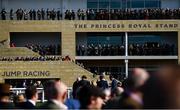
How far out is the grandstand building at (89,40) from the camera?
140 ft

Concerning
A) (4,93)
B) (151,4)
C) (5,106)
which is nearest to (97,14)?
(151,4)

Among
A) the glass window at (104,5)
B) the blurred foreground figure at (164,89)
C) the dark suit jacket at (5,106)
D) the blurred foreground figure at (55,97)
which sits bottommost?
the dark suit jacket at (5,106)

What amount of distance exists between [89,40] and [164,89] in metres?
45.8

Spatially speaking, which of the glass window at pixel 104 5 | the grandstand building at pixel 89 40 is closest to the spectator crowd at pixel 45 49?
the grandstand building at pixel 89 40

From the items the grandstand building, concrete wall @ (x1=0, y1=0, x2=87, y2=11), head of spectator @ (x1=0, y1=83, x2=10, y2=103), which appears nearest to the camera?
head of spectator @ (x1=0, y1=83, x2=10, y2=103)

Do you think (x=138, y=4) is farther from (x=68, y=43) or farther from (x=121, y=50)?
(x=68, y=43)

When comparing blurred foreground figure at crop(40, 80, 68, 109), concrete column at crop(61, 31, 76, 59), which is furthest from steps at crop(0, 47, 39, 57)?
blurred foreground figure at crop(40, 80, 68, 109)

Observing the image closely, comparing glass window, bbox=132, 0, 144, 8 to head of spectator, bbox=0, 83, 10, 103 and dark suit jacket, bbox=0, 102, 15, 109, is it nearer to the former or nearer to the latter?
head of spectator, bbox=0, 83, 10, 103

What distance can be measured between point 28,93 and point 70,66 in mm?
33847

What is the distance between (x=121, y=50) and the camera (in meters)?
45.1

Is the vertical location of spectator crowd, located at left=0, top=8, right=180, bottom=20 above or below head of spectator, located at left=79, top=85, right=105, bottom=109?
above

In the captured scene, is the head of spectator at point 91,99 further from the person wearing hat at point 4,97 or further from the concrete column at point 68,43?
the concrete column at point 68,43

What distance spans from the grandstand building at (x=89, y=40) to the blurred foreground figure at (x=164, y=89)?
127 feet

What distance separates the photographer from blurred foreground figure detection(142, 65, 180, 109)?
2.30 meters
